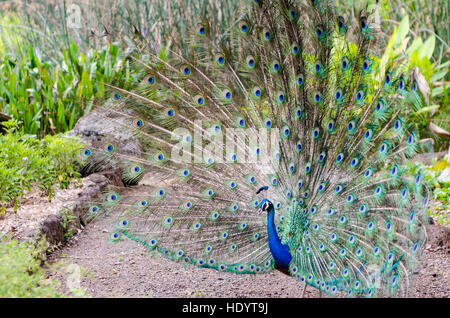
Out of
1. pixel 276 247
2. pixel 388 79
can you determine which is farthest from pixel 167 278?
pixel 388 79

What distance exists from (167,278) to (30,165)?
188 cm

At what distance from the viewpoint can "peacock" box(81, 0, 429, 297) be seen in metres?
3.28

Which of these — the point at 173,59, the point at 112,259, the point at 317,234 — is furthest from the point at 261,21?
the point at 112,259

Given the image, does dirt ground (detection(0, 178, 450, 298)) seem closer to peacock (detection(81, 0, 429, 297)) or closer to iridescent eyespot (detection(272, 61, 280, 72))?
peacock (detection(81, 0, 429, 297))

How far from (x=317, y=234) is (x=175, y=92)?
5.09ft

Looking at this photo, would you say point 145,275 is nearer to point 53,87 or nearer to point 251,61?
point 251,61

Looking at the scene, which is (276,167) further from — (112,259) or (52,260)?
(52,260)

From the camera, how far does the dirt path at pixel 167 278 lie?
12.2 ft

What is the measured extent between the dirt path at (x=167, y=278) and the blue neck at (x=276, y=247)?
0.43 metres

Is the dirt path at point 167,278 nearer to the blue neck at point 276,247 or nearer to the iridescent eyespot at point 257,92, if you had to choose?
the blue neck at point 276,247

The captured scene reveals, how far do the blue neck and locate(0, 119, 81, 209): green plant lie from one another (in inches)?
93.9

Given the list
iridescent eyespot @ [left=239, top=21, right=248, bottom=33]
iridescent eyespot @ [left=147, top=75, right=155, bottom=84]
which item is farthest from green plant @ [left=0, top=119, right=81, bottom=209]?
iridescent eyespot @ [left=239, top=21, right=248, bottom=33]

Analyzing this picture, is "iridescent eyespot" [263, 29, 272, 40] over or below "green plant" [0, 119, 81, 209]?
over

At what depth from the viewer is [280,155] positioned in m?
3.57
